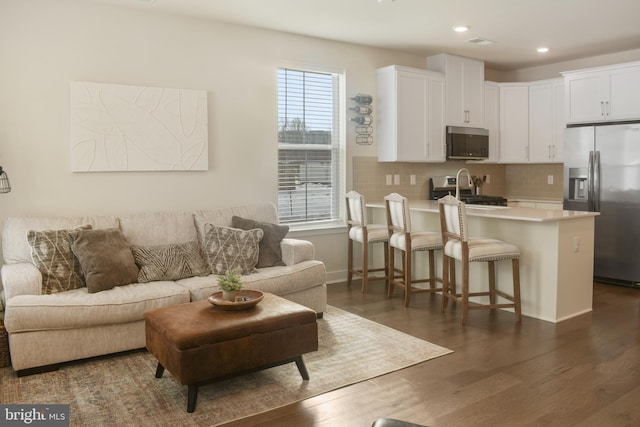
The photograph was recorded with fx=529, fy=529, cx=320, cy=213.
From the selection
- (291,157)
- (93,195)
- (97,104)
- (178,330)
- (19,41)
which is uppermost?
(19,41)

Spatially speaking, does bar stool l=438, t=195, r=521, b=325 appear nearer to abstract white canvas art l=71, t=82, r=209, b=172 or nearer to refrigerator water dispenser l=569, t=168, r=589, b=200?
refrigerator water dispenser l=569, t=168, r=589, b=200

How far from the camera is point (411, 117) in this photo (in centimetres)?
601

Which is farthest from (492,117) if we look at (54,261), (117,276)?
(54,261)

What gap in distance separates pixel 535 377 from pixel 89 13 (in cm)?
426

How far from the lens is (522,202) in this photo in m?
7.25

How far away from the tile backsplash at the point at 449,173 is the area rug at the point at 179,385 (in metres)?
2.61

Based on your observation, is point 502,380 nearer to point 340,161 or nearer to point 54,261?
point 54,261

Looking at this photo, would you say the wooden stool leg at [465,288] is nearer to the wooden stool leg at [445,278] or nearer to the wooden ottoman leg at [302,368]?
the wooden stool leg at [445,278]

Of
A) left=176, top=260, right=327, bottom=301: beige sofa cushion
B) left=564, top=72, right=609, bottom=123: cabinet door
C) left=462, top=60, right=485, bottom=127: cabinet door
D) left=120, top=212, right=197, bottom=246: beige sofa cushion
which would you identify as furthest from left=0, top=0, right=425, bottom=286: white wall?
left=564, top=72, right=609, bottom=123: cabinet door

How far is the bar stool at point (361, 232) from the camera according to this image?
17.5ft

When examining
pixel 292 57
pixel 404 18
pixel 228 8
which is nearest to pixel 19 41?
pixel 228 8

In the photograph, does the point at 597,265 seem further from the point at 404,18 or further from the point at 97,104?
the point at 97,104

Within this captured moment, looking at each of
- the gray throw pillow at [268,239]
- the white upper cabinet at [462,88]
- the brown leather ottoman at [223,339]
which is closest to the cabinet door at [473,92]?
the white upper cabinet at [462,88]

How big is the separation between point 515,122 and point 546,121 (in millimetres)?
383
